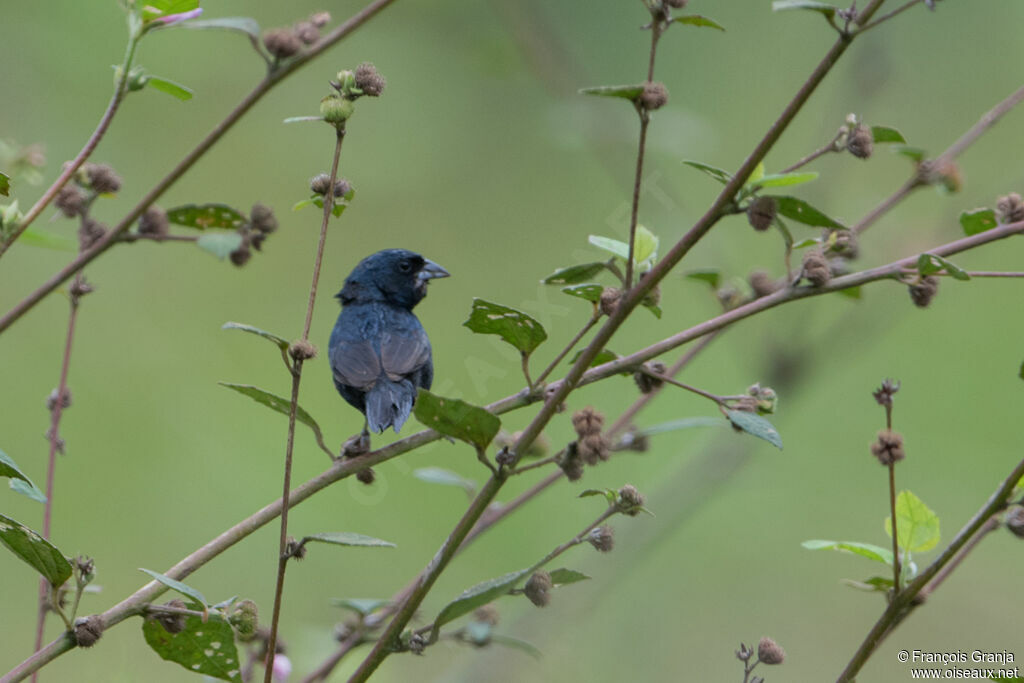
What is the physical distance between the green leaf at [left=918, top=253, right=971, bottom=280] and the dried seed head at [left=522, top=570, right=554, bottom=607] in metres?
0.52

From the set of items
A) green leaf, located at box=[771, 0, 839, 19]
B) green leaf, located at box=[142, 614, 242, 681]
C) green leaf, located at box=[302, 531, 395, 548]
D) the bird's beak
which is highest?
the bird's beak

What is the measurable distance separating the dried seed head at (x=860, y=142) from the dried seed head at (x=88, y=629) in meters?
0.92

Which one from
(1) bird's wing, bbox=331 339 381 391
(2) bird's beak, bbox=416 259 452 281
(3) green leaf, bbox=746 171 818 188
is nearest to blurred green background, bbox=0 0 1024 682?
(2) bird's beak, bbox=416 259 452 281

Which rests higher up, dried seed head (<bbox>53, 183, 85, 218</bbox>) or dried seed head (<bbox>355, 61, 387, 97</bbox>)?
dried seed head (<bbox>355, 61, 387, 97</bbox>)

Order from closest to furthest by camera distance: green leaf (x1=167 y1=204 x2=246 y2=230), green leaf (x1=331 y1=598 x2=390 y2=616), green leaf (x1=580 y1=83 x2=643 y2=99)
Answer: green leaf (x1=580 y1=83 x2=643 y2=99) < green leaf (x1=167 y1=204 x2=246 y2=230) < green leaf (x1=331 y1=598 x2=390 y2=616)

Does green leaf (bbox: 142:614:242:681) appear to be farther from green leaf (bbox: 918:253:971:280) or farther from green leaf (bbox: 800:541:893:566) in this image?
green leaf (bbox: 918:253:971:280)

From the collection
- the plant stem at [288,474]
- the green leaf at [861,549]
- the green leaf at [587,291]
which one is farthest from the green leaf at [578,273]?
the green leaf at [861,549]

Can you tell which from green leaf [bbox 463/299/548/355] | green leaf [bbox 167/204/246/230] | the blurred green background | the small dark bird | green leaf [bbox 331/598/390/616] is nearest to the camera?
green leaf [bbox 463/299/548/355]

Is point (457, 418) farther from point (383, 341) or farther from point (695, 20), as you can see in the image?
point (383, 341)

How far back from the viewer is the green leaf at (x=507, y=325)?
1211mm

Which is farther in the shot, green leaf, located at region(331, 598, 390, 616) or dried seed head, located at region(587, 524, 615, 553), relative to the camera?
green leaf, located at region(331, 598, 390, 616)

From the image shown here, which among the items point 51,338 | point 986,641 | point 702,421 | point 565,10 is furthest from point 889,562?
point 51,338

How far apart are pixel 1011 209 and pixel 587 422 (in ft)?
1.89

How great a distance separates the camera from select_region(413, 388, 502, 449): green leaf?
3.49 feet
